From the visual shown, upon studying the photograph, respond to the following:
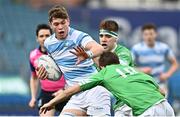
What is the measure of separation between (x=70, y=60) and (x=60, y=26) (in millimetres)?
535

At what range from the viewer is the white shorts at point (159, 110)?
9922 mm

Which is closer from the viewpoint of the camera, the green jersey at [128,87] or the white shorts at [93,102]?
the green jersey at [128,87]

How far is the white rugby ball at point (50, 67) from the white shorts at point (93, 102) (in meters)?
0.54

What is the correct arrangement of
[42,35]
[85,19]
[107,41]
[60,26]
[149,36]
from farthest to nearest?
[85,19] → [149,36] → [42,35] → [107,41] → [60,26]

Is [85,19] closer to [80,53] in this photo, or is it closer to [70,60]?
[70,60]

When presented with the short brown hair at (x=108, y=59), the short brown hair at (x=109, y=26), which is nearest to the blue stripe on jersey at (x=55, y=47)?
the short brown hair at (x=109, y=26)

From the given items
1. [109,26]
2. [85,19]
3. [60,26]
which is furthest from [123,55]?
[85,19]

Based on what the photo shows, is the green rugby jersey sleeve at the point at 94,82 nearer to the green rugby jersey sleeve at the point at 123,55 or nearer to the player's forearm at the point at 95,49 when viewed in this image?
the player's forearm at the point at 95,49

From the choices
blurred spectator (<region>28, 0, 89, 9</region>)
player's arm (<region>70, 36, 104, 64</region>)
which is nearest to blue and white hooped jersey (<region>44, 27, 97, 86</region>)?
player's arm (<region>70, 36, 104, 64</region>)

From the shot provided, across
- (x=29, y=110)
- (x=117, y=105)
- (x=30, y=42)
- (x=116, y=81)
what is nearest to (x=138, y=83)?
(x=116, y=81)

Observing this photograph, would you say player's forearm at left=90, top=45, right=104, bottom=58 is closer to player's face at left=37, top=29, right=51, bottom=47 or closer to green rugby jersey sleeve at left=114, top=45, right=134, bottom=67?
green rugby jersey sleeve at left=114, top=45, right=134, bottom=67

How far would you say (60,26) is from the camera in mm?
11148

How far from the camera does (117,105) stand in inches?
469

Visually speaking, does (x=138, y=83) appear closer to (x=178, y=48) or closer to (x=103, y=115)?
(x=103, y=115)
